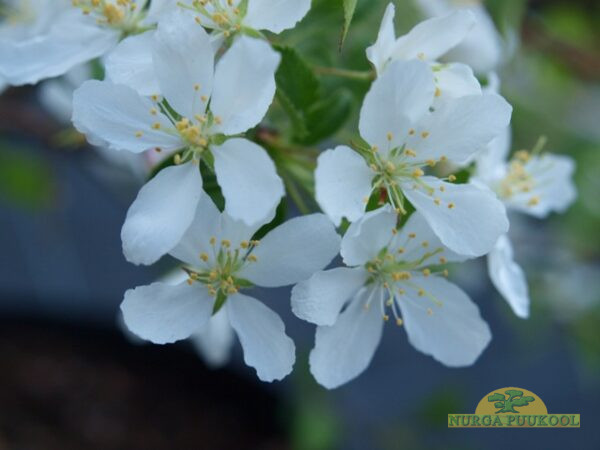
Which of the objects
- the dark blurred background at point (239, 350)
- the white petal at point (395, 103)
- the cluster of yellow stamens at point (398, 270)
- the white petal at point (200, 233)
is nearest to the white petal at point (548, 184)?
the cluster of yellow stamens at point (398, 270)

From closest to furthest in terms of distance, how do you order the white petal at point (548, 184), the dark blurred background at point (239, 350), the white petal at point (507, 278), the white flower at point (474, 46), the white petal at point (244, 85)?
the white petal at point (244, 85) → the white petal at point (507, 278) → the white petal at point (548, 184) → the white flower at point (474, 46) → the dark blurred background at point (239, 350)

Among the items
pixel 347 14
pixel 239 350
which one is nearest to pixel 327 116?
pixel 347 14

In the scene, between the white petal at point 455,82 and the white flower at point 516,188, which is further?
the white flower at point 516,188

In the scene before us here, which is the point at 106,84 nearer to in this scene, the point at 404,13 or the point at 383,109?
the point at 383,109

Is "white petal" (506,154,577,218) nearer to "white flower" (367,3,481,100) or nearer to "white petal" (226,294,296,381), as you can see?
"white flower" (367,3,481,100)

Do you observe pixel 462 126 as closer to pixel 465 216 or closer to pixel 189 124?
pixel 465 216

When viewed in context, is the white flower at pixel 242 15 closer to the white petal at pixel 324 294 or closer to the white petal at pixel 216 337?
the white petal at pixel 324 294
